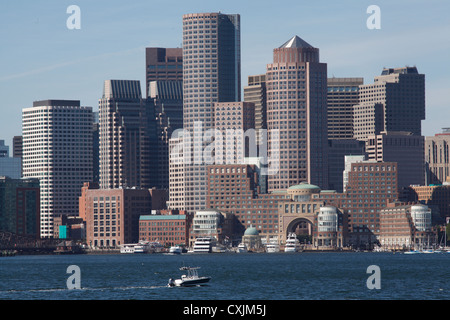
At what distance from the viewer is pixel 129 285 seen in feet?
422

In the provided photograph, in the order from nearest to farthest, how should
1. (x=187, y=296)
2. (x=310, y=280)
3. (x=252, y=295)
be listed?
1. (x=187, y=296)
2. (x=252, y=295)
3. (x=310, y=280)

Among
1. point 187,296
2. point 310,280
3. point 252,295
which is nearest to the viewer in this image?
point 187,296

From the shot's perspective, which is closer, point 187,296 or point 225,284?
point 187,296

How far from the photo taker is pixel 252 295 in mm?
105938
